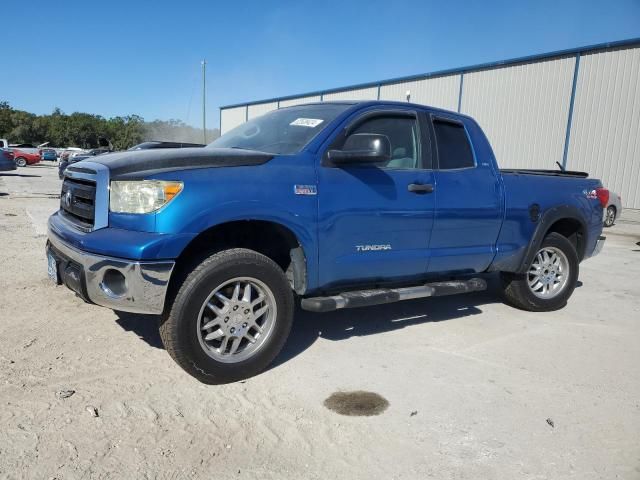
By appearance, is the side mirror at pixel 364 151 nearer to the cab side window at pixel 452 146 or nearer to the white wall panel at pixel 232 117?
the cab side window at pixel 452 146

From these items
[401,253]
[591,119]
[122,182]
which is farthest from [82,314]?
[591,119]

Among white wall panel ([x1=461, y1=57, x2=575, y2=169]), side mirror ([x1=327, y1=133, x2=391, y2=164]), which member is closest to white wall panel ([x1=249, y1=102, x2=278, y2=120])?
white wall panel ([x1=461, y1=57, x2=575, y2=169])

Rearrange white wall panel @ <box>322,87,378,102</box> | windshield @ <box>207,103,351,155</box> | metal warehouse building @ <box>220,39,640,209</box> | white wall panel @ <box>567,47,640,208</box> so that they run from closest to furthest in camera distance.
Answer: windshield @ <box>207,103,351,155</box> → white wall panel @ <box>567,47,640,208</box> → metal warehouse building @ <box>220,39,640,209</box> → white wall panel @ <box>322,87,378,102</box>

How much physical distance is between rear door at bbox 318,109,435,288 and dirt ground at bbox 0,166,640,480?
2.30 feet

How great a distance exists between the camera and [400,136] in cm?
438

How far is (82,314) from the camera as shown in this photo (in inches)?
179

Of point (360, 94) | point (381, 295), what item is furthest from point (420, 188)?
point (360, 94)

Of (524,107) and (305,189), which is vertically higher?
(524,107)

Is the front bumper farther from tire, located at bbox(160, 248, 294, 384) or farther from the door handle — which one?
the door handle

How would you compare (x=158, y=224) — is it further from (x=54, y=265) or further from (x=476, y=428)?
(x=476, y=428)

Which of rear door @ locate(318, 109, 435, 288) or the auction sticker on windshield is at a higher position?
the auction sticker on windshield

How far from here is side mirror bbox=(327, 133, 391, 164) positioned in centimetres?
368

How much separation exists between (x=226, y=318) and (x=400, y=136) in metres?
2.14

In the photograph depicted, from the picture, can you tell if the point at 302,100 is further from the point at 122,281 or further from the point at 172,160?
the point at 122,281
